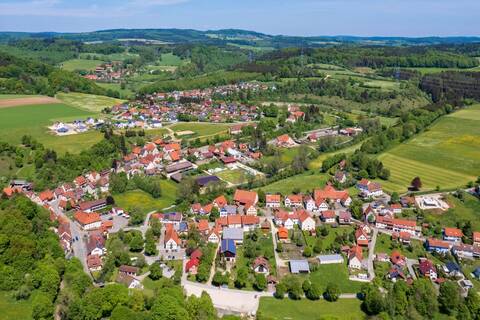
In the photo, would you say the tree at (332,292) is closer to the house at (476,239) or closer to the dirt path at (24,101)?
the house at (476,239)

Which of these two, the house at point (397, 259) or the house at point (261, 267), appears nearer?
the house at point (261, 267)

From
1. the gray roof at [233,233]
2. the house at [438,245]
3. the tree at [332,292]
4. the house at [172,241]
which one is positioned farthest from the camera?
A: the gray roof at [233,233]

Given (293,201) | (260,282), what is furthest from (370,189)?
(260,282)

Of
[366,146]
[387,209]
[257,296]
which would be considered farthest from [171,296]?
[366,146]

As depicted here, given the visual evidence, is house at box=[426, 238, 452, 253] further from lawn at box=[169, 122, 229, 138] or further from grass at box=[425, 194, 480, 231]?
lawn at box=[169, 122, 229, 138]

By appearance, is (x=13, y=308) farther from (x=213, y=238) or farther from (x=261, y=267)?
(x=261, y=267)

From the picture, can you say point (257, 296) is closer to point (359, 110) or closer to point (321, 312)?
point (321, 312)

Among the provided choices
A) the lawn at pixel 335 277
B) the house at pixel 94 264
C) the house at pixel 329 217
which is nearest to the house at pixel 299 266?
the lawn at pixel 335 277
